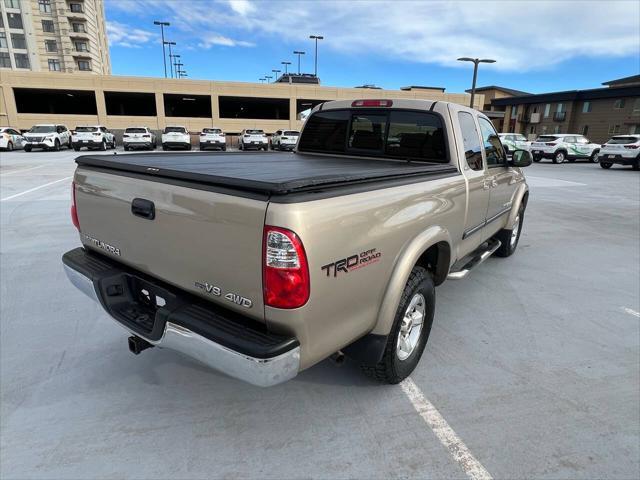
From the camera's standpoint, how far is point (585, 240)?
6973mm

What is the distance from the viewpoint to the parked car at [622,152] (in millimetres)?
21000

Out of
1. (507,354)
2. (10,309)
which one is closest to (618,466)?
(507,354)

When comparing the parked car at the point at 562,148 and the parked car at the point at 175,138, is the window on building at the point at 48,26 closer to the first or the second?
the parked car at the point at 175,138

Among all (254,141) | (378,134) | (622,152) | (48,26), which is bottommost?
(254,141)

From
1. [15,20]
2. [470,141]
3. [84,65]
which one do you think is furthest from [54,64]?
[470,141]

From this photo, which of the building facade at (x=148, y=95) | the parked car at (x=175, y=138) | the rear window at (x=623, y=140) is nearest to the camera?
the rear window at (x=623, y=140)

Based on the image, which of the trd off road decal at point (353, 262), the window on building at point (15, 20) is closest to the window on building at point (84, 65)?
the window on building at point (15, 20)

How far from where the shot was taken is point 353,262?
2.05 meters

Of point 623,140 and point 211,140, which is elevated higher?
point 623,140

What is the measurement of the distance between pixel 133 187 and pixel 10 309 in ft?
8.02

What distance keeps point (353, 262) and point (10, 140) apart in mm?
31478

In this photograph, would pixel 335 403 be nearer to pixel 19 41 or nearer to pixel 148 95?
pixel 148 95

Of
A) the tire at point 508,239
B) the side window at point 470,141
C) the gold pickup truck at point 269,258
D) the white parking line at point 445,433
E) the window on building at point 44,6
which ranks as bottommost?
the white parking line at point 445,433

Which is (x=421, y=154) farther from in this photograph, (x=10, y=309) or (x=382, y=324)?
(x=10, y=309)
